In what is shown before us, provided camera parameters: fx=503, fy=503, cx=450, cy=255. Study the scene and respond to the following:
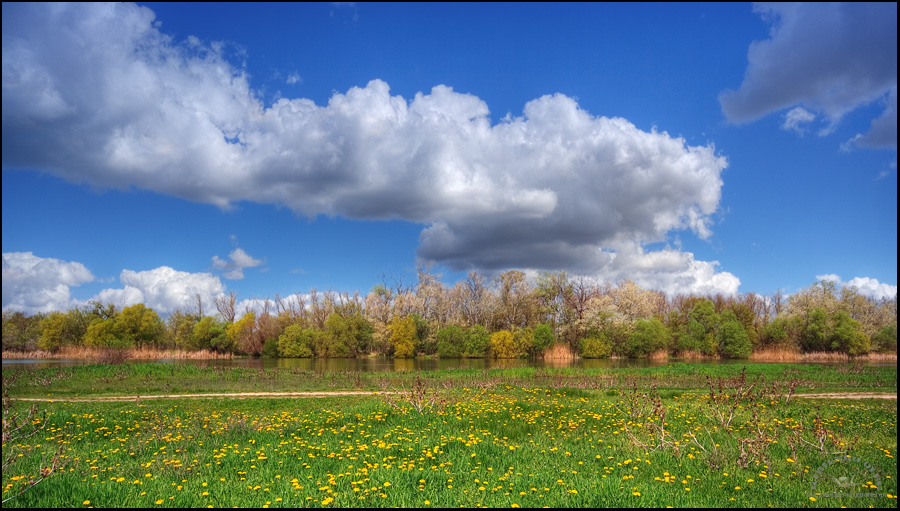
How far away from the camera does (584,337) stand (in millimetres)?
71188

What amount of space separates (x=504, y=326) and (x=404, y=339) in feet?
54.7

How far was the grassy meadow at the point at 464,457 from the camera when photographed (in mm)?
7355

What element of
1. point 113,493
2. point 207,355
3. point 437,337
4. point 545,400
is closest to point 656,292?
point 437,337

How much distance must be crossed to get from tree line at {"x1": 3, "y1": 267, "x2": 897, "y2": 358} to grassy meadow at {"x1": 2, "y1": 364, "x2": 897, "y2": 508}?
53.9 metres

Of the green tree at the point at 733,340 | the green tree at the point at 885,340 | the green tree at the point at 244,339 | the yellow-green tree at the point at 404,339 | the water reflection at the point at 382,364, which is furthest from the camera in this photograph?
the green tree at the point at 244,339

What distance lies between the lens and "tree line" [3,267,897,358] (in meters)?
66.9

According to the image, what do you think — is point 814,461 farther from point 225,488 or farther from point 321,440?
point 225,488

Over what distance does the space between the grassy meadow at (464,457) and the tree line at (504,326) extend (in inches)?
2122

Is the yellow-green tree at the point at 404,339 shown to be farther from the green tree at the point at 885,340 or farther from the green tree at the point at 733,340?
the green tree at the point at 885,340

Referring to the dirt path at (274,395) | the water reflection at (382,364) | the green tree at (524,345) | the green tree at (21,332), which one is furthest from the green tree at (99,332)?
the dirt path at (274,395)

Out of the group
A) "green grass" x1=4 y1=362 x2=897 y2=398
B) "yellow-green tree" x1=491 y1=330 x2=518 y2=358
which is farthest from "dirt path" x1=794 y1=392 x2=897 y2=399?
"yellow-green tree" x1=491 y1=330 x2=518 y2=358

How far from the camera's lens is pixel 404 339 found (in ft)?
244

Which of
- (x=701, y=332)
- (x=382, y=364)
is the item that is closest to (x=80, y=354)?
(x=382, y=364)

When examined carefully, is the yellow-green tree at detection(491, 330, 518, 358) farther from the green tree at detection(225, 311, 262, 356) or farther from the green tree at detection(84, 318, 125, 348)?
the green tree at detection(84, 318, 125, 348)
